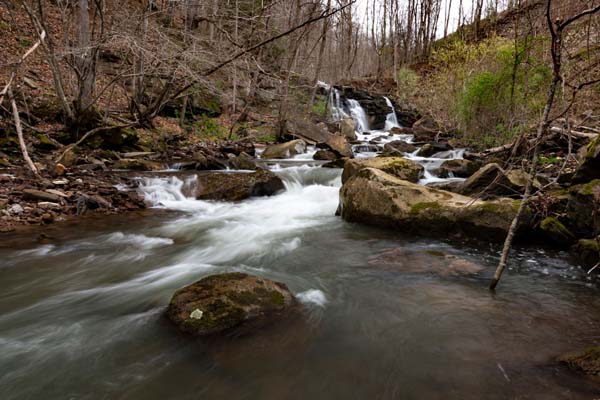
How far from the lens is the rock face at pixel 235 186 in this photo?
787cm

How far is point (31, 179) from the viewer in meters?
6.46

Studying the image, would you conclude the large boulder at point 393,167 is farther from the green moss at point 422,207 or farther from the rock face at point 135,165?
the rock face at point 135,165

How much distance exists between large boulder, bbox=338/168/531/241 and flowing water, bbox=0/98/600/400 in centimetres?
26

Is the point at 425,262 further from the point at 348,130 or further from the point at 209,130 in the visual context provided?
the point at 348,130

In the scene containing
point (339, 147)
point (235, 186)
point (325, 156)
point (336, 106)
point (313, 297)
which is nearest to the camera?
point (313, 297)

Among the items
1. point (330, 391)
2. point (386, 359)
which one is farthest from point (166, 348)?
point (386, 359)

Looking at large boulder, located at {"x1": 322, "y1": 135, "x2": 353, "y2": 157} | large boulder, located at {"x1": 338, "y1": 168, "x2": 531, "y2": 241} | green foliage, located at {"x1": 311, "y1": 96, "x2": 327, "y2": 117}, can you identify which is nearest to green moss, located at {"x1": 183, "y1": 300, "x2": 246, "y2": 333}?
large boulder, located at {"x1": 338, "y1": 168, "x2": 531, "y2": 241}

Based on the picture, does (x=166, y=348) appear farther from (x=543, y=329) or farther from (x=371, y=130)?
(x=371, y=130)

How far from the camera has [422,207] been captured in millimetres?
5379

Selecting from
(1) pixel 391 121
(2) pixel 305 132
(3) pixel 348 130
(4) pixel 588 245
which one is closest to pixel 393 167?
(4) pixel 588 245

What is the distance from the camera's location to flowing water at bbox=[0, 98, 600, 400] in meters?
2.22

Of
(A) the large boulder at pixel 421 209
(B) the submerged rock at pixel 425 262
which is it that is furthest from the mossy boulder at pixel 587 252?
(B) the submerged rock at pixel 425 262

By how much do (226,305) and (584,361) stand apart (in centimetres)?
237

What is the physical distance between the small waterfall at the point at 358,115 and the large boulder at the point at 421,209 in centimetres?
1532
